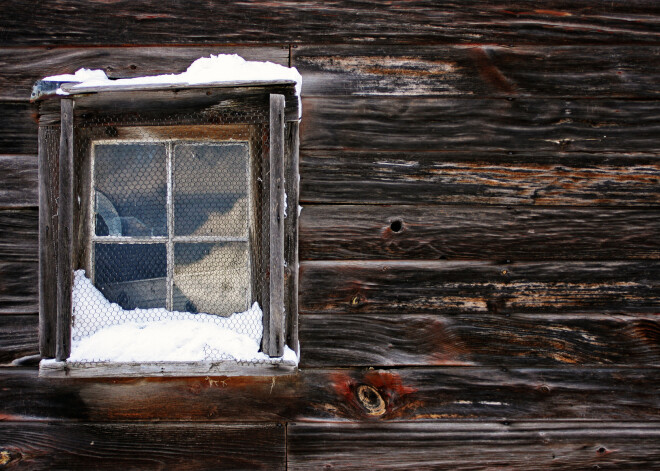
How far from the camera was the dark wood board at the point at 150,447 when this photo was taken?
1421mm

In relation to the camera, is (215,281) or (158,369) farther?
(215,281)

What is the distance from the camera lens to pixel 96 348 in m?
1.42

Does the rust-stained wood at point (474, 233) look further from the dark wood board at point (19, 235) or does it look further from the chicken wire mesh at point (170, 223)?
the dark wood board at point (19, 235)

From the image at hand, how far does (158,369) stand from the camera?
1363mm

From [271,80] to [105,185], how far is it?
0.71 meters

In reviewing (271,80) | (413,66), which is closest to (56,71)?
(271,80)

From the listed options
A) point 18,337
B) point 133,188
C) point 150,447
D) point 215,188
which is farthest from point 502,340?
point 18,337

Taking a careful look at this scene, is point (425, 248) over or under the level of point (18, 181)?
under

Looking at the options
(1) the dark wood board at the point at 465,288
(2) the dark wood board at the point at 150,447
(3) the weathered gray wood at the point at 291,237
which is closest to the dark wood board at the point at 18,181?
(2) the dark wood board at the point at 150,447

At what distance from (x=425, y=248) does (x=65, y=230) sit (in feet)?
3.89

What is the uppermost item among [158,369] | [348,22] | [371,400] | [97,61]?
[348,22]

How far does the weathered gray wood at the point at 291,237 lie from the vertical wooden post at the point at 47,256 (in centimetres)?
76

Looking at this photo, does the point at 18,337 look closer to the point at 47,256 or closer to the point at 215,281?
the point at 47,256

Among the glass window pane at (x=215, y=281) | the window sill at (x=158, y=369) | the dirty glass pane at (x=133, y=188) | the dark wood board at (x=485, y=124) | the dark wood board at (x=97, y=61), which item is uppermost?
the dark wood board at (x=97, y=61)
